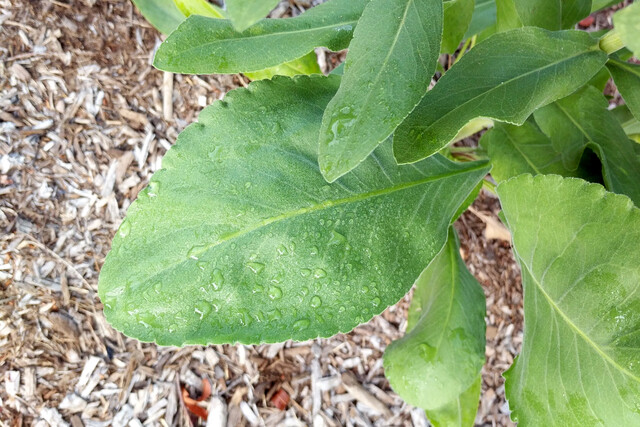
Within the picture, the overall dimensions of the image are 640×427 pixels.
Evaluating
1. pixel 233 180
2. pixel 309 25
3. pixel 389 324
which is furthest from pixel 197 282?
pixel 389 324

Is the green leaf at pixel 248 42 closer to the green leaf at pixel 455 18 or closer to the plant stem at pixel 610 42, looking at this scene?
the green leaf at pixel 455 18

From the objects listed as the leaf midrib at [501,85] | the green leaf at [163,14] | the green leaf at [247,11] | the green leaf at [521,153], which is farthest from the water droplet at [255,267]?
the green leaf at [163,14]

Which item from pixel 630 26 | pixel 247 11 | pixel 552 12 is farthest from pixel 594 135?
pixel 247 11

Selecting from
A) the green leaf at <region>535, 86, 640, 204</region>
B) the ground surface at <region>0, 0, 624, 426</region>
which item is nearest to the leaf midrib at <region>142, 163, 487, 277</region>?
the green leaf at <region>535, 86, 640, 204</region>

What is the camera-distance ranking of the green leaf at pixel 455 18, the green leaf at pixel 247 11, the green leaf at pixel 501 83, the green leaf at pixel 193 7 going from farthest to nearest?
the green leaf at pixel 193 7, the green leaf at pixel 455 18, the green leaf at pixel 501 83, the green leaf at pixel 247 11

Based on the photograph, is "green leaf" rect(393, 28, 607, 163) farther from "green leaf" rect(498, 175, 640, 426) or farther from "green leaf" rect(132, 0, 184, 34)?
"green leaf" rect(132, 0, 184, 34)

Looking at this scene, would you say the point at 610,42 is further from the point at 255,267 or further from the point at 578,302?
the point at 255,267

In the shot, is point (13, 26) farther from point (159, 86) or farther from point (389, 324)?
point (389, 324)
